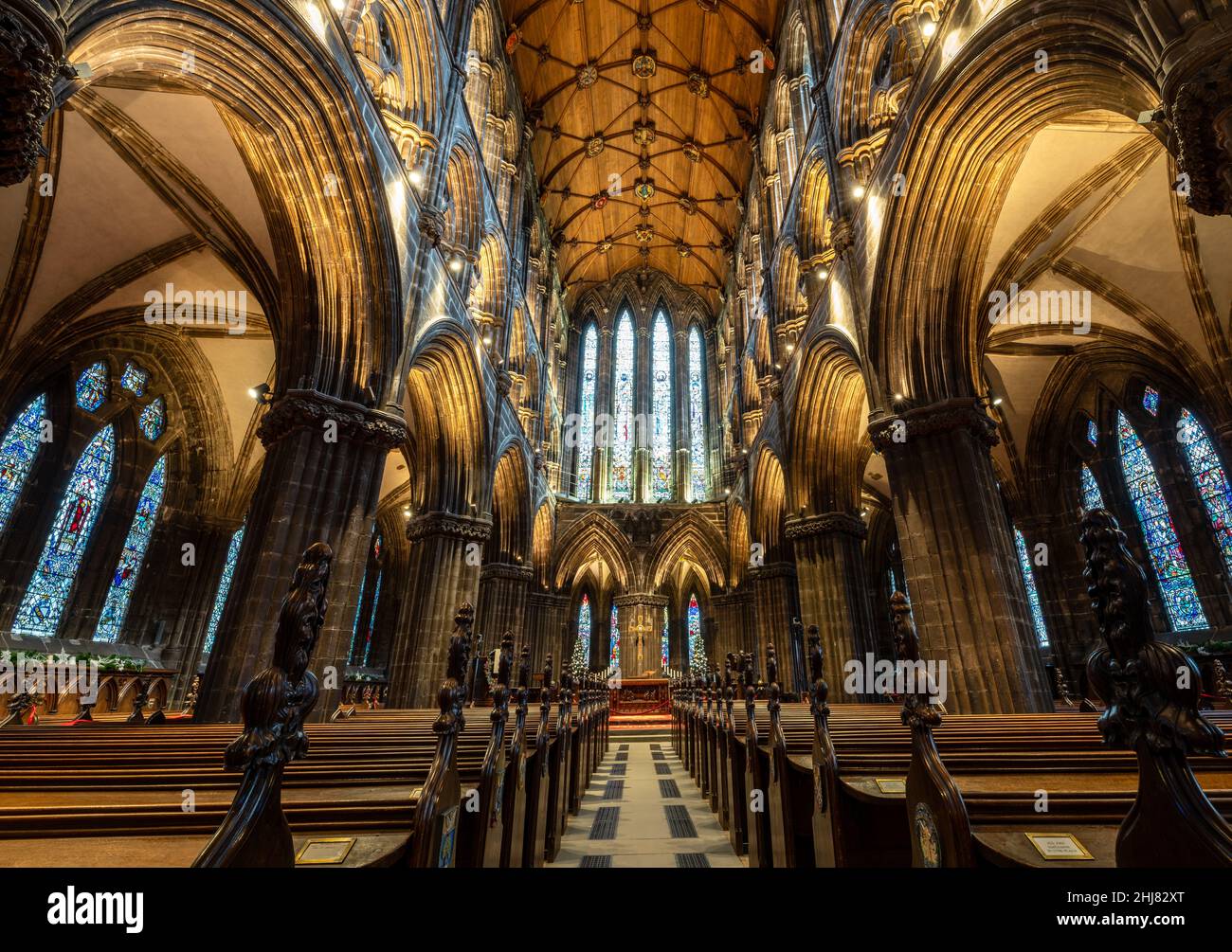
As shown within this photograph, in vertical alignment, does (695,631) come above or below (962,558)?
above

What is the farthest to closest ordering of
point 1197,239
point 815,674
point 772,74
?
1. point 772,74
2. point 1197,239
3. point 815,674

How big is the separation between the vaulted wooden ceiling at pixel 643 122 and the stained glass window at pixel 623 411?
2.79m

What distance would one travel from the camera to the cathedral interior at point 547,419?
2.18 m

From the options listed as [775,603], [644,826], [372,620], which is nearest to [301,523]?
[644,826]

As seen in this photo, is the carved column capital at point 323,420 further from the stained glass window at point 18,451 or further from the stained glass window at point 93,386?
the stained glass window at point 93,386

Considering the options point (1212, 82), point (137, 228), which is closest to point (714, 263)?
point (137, 228)

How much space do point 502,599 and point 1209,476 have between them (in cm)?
1543

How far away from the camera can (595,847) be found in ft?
13.9

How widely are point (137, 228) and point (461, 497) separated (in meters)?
7.17

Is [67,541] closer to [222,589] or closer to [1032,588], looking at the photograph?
[222,589]

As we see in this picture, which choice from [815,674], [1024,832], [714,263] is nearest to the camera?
[1024,832]

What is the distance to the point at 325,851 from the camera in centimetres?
134

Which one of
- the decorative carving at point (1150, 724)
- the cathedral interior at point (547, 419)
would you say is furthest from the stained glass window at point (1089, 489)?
the decorative carving at point (1150, 724)
